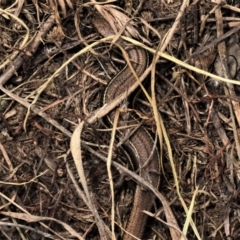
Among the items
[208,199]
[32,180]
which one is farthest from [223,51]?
[32,180]

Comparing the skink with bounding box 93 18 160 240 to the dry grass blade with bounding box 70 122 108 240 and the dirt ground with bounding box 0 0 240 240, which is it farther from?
the dry grass blade with bounding box 70 122 108 240

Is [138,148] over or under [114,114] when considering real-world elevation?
under

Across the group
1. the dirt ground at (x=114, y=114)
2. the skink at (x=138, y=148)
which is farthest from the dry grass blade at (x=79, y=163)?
the skink at (x=138, y=148)

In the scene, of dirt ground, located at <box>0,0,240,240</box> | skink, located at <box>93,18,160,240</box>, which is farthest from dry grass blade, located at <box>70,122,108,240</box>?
skink, located at <box>93,18,160,240</box>

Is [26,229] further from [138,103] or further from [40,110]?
[138,103]

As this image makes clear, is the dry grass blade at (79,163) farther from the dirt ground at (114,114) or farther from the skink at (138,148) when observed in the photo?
the skink at (138,148)
